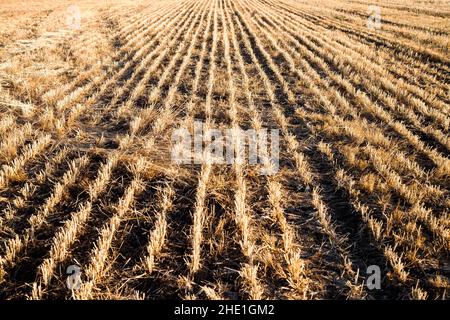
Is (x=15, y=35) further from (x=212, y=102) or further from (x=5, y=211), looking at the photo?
(x=5, y=211)

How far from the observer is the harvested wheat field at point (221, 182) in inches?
141

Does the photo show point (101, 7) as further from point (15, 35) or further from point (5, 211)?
point (5, 211)

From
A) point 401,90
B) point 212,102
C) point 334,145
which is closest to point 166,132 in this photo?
point 212,102

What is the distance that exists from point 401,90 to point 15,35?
14575 millimetres

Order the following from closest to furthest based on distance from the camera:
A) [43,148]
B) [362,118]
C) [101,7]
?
[43,148]
[362,118]
[101,7]

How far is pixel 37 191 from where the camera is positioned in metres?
4.81

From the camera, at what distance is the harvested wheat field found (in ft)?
11.8

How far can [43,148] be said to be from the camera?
236 inches

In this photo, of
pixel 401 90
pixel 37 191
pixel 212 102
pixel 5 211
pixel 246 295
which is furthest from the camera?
pixel 401 90

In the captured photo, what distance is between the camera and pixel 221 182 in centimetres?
512
